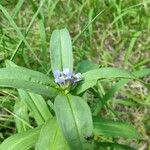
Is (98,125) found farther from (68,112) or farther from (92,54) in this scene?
(92,54)

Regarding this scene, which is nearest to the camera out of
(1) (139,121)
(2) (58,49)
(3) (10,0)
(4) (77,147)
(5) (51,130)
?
(4) (77,147)

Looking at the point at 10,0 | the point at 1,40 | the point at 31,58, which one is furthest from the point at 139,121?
the point at 10,0

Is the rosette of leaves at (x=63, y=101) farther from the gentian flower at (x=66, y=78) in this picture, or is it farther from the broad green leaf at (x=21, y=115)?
the broad green leaf at (x=21, y=115)

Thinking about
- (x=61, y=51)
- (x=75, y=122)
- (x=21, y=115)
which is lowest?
(x=21, y=115)

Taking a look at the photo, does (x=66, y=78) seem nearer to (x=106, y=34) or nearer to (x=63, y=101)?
(x=63, y=101)

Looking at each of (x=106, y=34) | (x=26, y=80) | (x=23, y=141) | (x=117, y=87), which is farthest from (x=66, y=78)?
(x=106, y=34)

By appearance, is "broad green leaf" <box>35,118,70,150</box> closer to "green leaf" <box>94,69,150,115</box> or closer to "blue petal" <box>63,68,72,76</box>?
"blue petal" <box>63,68,72,76</box>
